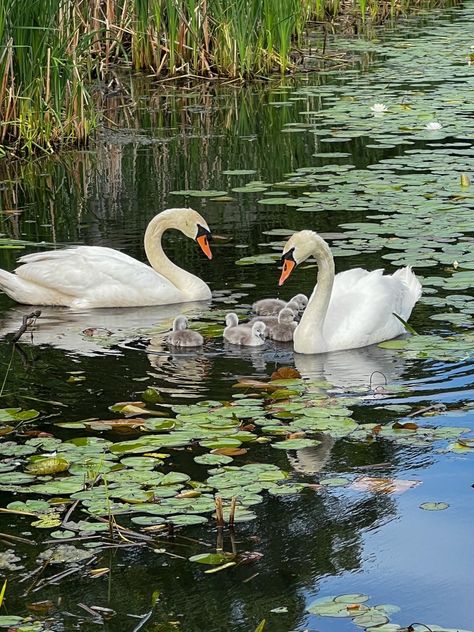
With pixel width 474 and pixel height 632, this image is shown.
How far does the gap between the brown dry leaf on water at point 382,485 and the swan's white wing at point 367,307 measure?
1937 millimetres

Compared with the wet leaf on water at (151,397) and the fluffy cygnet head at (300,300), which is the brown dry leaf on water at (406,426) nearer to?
the wet leaf on water at (151,397)

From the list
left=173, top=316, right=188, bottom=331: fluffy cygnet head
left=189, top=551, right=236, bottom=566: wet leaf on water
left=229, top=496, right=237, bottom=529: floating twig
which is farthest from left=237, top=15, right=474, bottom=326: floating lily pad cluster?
left=189, top=551, right=236, bottom=566: wet leaf on water

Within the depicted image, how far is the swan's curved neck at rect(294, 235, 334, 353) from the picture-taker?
697 centimetres

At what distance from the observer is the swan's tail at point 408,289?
7383mm

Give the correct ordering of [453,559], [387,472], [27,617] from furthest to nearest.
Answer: [387,472], [453,559], [27,617]

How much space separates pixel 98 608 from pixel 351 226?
5.26 meters

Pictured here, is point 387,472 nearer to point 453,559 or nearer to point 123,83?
point 453,559

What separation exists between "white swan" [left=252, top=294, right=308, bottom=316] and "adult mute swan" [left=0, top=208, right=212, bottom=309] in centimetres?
63

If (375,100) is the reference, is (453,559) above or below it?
below

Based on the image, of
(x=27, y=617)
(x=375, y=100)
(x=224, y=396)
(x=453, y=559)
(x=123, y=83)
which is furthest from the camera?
(x=123, y=83)

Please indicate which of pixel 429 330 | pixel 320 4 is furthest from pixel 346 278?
pixel 320 4

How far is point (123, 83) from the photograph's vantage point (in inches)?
635

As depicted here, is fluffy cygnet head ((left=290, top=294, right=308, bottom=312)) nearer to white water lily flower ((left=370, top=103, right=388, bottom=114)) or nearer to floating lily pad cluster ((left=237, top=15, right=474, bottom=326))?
floating lily pad cluster ((left=237, top=15, right=474, bottom=326))

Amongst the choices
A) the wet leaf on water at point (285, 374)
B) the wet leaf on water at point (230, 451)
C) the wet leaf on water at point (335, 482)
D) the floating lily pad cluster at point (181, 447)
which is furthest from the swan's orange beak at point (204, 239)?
the wet leaf on water at point (335, 482)
